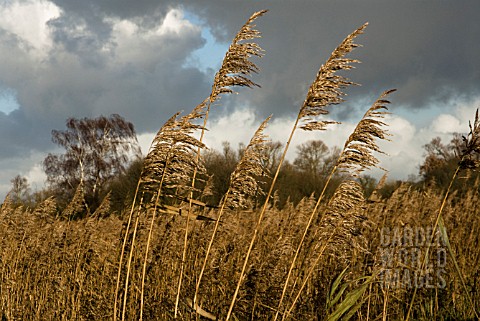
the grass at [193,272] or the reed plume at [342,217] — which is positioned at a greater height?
the reed plume at [342,217]

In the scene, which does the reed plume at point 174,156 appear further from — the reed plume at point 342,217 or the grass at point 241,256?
the reed plume at point 342,217

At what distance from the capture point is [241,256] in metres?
5.51

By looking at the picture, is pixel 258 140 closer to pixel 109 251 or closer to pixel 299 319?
pixel 299 319

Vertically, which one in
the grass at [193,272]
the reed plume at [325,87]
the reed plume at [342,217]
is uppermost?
the reed plume at [325,87]

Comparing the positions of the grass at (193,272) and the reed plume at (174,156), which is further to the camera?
the grass at (193,272)

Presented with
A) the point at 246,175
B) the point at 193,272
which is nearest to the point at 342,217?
the point at 246,175

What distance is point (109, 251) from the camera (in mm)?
5586

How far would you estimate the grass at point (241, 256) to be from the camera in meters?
3.01

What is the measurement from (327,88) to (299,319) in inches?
85.2

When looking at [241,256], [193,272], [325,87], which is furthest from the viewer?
[241,256]

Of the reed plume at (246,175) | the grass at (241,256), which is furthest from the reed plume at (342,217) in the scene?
the reed plume at (246,175)

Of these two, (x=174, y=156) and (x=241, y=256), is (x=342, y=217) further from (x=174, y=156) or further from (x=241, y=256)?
(x=241, y=256)

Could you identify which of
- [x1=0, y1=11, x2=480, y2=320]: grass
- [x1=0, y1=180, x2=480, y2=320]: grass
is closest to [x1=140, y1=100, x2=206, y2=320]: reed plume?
[x1=0, y1=11, x2=480, y2=320]: grass

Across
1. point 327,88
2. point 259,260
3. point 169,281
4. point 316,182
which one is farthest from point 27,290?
point 316,182
